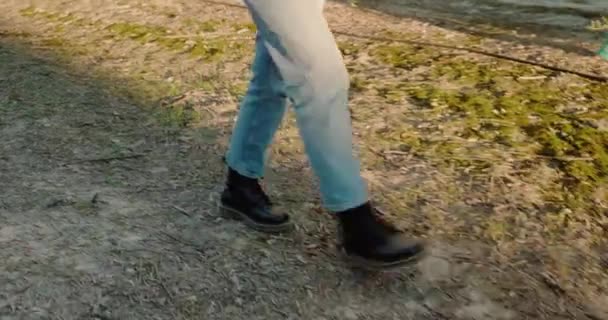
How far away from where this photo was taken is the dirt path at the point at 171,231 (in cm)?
234

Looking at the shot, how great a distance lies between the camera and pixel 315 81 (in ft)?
7.18

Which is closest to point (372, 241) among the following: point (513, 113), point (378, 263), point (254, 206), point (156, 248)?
point (378, 263)

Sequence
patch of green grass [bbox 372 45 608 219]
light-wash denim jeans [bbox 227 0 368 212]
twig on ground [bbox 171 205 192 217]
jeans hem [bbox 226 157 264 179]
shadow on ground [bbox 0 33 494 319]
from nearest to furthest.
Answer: light-wash denim jeans [bbox 227 0 368 212]
shadow on ground [bbox 0 33 494 319]
jeans hem [bbox 226 157 264 179]
twig on ground [bbox 171 205 192 217]
patch of green grass [bbox 372 45 608 219]

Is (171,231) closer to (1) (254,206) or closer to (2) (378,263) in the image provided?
(1) (254,206)

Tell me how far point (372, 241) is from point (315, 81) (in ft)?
1.57

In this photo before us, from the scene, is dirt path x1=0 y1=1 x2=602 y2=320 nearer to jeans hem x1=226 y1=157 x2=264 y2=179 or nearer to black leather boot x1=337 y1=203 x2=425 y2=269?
black leather boot x1=337 y1=203 x2=425 y2=269

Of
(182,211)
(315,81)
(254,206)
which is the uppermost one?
(315,81)

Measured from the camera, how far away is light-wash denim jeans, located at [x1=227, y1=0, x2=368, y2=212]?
Result: 85.4 inches

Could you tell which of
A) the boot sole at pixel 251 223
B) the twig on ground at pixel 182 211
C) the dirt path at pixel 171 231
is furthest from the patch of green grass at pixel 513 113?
the twig on ground at pixel 182 211

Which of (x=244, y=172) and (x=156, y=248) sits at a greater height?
(x=244, y=172)

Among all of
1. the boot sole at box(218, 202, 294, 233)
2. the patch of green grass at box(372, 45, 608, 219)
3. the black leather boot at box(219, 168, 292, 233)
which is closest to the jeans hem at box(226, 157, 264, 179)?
the black leather boot at box(219, 168, 292, 233)

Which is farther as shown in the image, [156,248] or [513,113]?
[513,113]

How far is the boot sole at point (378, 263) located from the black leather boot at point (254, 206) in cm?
28

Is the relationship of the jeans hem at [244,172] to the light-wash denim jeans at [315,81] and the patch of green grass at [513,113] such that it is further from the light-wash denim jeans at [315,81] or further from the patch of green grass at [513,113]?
the patch of green grass at [513,113]
